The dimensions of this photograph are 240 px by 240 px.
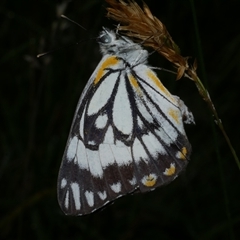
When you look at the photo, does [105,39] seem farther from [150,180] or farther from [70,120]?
[70,120]

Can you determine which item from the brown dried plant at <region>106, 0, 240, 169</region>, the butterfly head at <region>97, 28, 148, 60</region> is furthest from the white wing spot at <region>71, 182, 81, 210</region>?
the brown dried plant at <region>106, 0, 240, 169</region>

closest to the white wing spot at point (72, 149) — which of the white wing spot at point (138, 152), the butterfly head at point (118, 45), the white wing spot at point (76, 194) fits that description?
the white wing spot at point (76, 194)

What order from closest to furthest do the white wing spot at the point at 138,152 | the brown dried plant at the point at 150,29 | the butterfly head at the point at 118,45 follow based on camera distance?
the brown dried plant at the point at 150,29 → the butterfly head at the point at 118,45 → the white wing spot at the point at 138,152

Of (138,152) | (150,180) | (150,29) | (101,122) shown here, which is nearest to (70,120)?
(101,122)

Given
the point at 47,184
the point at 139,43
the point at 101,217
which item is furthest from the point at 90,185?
the point at 101,217

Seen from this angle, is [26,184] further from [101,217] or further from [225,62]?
[225,62]

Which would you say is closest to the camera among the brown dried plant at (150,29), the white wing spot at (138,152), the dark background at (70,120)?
the brown dried plant at (150,29)

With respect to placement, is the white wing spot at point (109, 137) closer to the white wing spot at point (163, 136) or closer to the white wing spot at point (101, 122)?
the white wing spot at point (101, 122)

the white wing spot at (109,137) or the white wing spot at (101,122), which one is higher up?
the white wing spot at (101,122)
